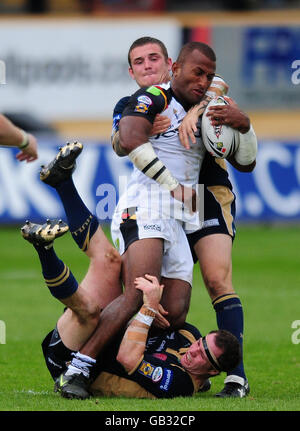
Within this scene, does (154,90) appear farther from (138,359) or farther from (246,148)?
(138,359)

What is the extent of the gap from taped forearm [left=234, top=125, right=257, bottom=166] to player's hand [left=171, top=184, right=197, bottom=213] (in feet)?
1.42

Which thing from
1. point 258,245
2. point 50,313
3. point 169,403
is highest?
point 169,403

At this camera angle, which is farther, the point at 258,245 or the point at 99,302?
the point at 258,245

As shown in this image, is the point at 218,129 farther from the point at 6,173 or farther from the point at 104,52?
the point at 104,52

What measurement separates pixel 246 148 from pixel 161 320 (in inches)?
55.7

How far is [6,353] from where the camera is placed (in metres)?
8.84

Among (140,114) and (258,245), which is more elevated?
(140,114)

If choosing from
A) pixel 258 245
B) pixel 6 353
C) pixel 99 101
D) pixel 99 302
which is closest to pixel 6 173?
pixel 99 101

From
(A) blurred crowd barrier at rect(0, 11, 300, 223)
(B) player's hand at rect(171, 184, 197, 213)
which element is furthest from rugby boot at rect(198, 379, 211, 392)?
(A) blurred crowd barrier at rect(0, 11, 300, 223)

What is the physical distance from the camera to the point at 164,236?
A: 695 centimetres

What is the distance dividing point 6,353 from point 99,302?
2.12 metres

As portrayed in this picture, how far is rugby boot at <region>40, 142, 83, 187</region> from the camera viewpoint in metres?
6.79

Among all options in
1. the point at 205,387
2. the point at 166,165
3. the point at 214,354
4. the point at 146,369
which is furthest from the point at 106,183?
the point at 214,354

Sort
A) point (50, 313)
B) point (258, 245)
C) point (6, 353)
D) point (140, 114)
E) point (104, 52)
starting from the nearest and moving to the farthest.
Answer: point (140, 114) → point (6, 353) → point (50, 313) → point (258, 245) → point (104, 52)
